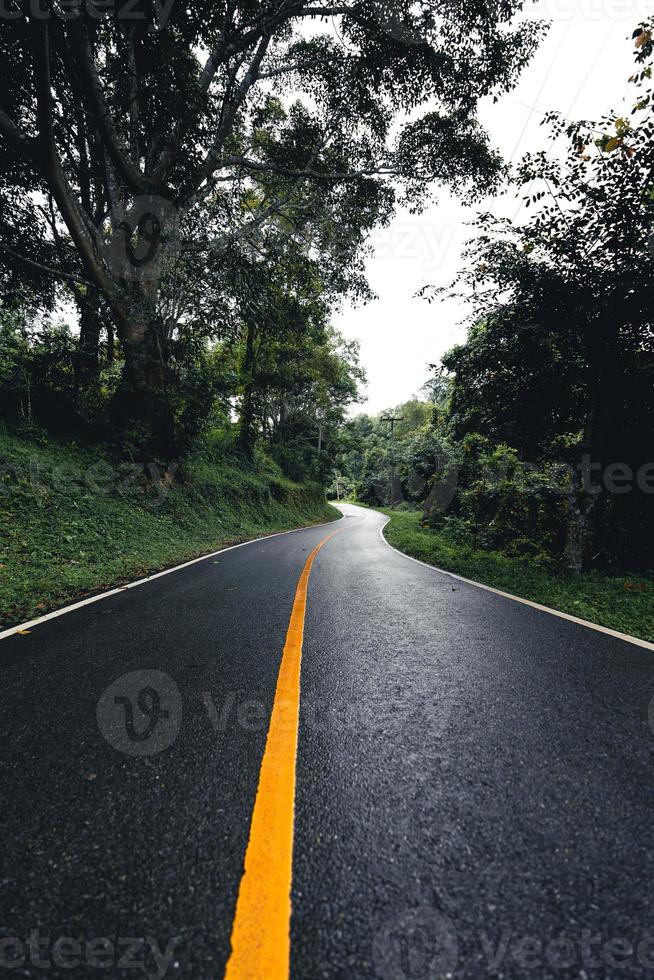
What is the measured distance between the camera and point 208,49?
772cm

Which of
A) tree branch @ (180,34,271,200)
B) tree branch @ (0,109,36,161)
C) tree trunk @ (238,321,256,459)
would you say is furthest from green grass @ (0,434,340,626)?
tree branch @ (180,34,271,200)

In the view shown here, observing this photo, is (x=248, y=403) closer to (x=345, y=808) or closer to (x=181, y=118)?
(x=181, y=118)

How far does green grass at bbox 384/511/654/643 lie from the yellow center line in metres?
3.77

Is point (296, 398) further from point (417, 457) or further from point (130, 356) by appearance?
point (130, 356)

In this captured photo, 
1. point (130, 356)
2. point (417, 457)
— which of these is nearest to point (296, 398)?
point (417, 457)

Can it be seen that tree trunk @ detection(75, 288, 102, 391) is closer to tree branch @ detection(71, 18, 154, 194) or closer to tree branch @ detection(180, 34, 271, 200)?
tree branch @ detection(71, 18, 154, 194)

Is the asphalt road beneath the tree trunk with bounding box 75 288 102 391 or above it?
beneath

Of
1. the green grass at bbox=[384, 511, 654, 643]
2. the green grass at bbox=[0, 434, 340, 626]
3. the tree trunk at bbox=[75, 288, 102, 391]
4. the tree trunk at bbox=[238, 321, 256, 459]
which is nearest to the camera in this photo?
the green grass at bbox=[384, 511, 654, 643]

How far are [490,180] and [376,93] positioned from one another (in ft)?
12.2

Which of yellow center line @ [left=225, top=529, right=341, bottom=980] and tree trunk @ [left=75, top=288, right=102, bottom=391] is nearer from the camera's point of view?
yellow center line @ [left=225, top=529, right=341, bottom=980]

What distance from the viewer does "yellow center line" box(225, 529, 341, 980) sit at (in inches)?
34.8

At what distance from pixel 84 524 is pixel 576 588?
8.62 meters

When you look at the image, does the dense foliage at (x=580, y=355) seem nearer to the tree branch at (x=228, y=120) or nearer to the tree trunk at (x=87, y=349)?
the tree branch at (x=228, y=120)

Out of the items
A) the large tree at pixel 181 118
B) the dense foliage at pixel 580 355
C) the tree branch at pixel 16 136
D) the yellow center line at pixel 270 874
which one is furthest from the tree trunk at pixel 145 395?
the yellow center line at pixel 270 874
